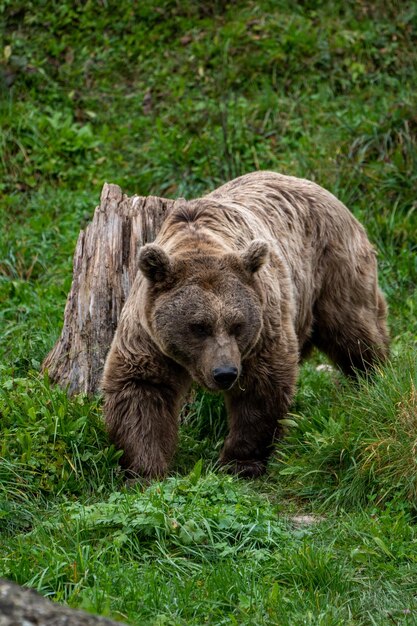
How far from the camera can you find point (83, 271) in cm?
711

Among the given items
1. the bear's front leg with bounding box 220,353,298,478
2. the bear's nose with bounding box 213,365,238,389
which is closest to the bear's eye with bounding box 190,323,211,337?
the bear's nose with bounding box 213,365,238,389

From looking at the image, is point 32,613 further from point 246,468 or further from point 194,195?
point 194,195

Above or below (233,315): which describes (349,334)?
below

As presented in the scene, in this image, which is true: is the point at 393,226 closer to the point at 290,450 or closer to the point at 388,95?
the point at 388,95

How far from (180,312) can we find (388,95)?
19.8ft

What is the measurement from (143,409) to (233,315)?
2.61 feet

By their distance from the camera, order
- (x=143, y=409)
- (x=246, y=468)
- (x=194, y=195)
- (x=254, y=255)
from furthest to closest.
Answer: (x=194, y=195) → (x=246, y=468) → (x=143, y=409) → (x=254, y=255)

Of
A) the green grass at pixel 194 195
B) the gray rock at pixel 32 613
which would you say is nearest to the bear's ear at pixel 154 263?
the green grass at pixel 194 195

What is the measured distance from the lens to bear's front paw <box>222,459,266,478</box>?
6250 millimetres

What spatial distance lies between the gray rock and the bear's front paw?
3612mm

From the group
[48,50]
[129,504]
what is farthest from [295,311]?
[48,50]

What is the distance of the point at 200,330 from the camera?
5773 millimetres

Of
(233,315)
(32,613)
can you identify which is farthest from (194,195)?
(32,613)

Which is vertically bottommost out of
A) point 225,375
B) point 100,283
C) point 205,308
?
point 100,283
